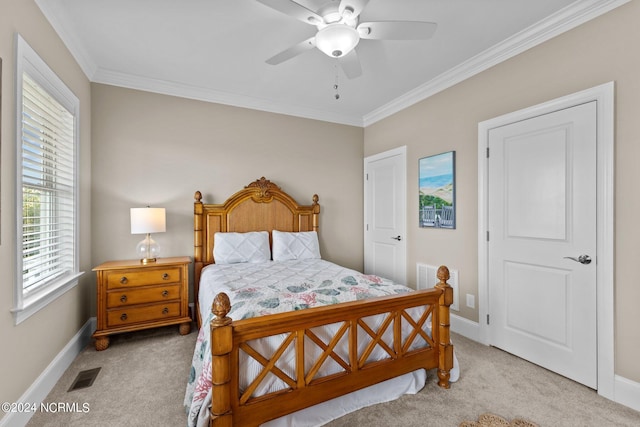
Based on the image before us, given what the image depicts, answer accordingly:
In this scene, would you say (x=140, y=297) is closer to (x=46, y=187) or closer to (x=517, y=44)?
(x=46, y=187)

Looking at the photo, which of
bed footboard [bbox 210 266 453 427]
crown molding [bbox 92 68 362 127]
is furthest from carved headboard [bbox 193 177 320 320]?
bed footboard [bbox 210 266 453 427]

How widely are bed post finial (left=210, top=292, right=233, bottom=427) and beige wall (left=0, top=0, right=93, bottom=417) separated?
3.83ft

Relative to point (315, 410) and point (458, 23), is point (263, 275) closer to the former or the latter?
point (315, 410)

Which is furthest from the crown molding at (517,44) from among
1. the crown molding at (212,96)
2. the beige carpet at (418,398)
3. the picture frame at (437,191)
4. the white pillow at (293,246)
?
the beige carpet at (418,398)

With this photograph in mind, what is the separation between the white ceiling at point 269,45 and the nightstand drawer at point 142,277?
1997 millimetres

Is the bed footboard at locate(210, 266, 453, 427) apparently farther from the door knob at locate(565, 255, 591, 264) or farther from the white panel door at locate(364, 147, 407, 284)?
the white panel door at locate(364, 147, 407, 284)

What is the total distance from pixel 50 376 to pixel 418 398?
8.39 ft

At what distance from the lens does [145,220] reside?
112 inches

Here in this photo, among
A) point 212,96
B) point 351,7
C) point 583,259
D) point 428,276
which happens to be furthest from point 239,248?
point 583,259

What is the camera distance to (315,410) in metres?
1.70

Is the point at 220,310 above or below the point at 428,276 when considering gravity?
above

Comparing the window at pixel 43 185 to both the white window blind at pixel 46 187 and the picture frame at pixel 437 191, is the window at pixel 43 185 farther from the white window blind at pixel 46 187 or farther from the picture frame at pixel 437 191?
the picture frame at pixel 437 191

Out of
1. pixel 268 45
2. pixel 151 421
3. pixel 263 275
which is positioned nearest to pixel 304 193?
pixel 263 275

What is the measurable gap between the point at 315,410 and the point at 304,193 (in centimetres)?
281
